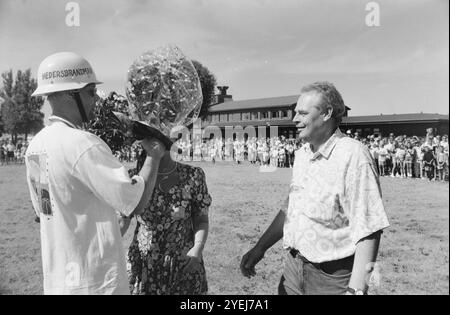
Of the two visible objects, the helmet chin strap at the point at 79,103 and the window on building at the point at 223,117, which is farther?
the window on building at the point at 223,117

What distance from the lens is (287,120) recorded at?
111 ft

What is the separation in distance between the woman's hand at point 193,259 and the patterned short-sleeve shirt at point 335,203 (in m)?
0.49

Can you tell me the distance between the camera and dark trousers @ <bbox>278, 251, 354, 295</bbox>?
6.71 feet

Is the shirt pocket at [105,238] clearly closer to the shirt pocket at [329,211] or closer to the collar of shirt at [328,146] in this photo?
the shirt pocket at [329,211]

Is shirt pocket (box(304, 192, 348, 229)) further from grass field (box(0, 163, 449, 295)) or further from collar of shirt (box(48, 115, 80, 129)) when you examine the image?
grass field (box(0, 163, 449, 295))

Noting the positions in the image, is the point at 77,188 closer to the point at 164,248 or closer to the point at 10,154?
the point at 164,248

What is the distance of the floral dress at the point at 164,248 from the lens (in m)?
2.24

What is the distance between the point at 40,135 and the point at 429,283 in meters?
4.39

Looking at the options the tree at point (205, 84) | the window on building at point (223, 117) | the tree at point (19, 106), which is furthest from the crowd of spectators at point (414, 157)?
the window on building at point (223, 117)

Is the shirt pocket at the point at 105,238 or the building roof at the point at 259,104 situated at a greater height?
the building roof at the point at 259,104

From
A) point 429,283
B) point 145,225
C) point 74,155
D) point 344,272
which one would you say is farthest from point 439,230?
point 74,155

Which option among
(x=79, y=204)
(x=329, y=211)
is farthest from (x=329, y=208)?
(x=79, y=204)
